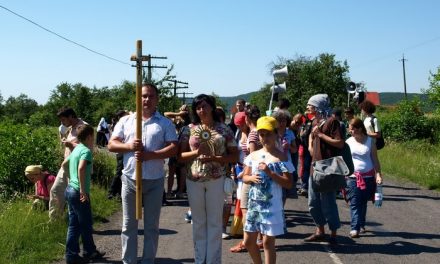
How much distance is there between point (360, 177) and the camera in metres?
7.53

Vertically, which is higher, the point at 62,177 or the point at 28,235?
the point at 62,177

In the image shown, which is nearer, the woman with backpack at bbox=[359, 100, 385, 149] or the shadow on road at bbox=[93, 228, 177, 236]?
the shadow on road at bbox=[93, 228, 177, 236]

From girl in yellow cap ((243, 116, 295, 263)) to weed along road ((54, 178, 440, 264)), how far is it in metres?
1.17

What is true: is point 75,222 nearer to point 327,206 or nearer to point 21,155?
point 327,206

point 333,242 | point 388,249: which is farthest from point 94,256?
point 388,249

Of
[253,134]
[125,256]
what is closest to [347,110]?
[253,134]

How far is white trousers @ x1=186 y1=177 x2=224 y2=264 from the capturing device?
5398 mm

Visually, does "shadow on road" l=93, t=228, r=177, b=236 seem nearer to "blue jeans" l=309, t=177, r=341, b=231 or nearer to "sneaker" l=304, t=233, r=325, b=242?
"sneaker" l=304, t=233, r=325, b=242

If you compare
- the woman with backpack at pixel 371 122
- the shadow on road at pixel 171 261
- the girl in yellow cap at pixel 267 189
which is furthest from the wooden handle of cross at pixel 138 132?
the woman with backpack at pixel 371 122

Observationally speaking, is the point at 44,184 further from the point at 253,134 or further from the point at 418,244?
the point at 418,244

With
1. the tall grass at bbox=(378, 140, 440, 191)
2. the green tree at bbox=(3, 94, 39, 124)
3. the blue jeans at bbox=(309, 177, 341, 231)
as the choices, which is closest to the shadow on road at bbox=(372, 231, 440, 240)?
the blue jeans at bbox=(309, 177, 341, 231)

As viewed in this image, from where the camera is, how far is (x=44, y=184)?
316 inches

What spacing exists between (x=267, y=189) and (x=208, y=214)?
0.69 meters

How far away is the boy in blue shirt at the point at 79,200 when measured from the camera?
6.04 metres
